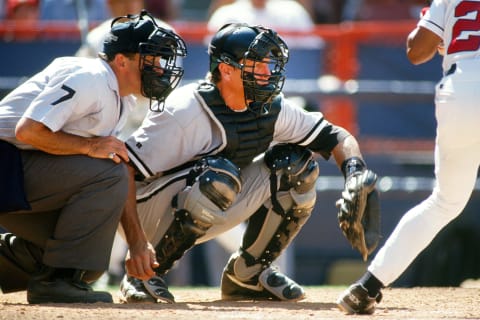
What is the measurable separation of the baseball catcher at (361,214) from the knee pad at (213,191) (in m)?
0.56

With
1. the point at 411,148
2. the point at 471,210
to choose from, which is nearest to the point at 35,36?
the point at 411,148

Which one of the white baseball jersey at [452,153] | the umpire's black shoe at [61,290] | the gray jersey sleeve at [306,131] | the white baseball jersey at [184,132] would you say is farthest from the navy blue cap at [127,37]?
the white baseball jersey at [452,153]

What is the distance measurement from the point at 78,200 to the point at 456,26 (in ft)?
6.40

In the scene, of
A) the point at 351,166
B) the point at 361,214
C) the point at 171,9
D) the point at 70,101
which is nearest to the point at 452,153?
the point at 361,214

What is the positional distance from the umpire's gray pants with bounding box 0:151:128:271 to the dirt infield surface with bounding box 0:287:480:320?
0.25m

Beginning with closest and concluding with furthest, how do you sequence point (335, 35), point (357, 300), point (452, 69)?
1. point (357, 300)
2. point (452, 69)
3. point (335, 35)

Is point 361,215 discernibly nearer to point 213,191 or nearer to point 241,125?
point 213,191

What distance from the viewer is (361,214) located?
5223 mm

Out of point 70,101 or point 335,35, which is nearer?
point 70,101

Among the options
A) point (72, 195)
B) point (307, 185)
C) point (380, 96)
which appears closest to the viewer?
point (72, 195)

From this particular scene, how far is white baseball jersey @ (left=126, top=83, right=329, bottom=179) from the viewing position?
5.59 meters

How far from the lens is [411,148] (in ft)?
30.4

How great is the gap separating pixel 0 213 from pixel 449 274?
5070 mm

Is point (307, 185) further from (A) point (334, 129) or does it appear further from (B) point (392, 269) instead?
(B) point (392, 269)
